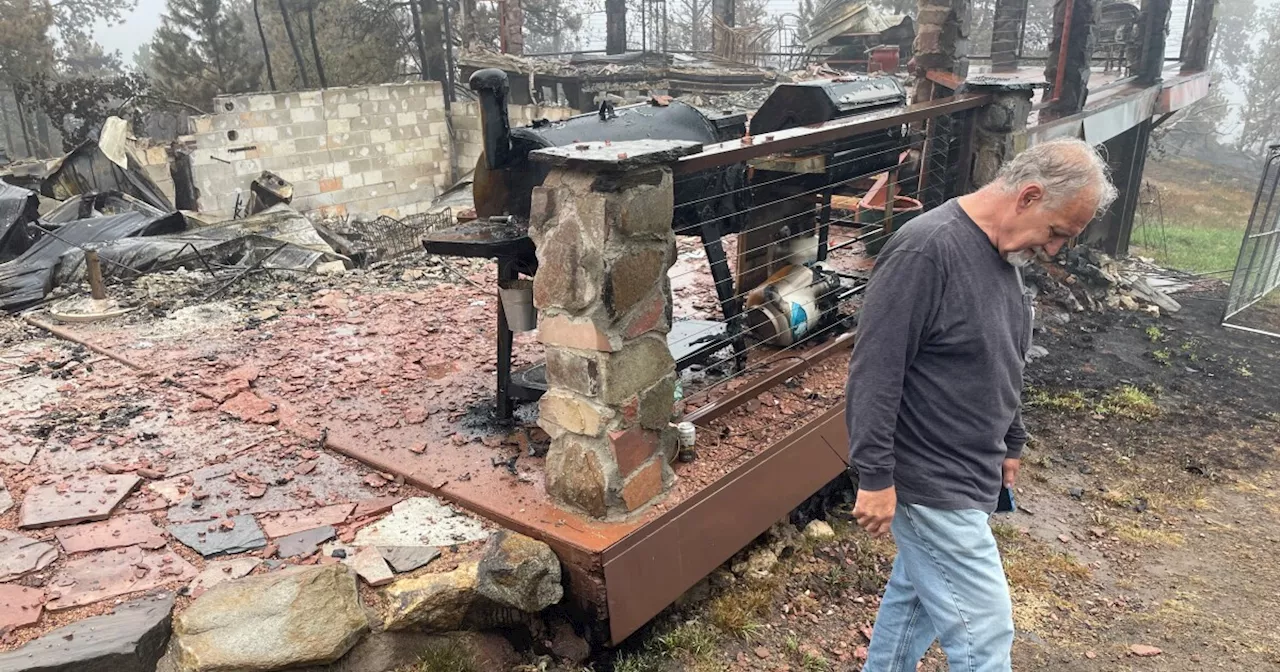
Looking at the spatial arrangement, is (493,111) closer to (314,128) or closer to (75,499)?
(75,499)

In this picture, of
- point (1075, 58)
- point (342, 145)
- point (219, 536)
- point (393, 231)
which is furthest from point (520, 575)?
point (342, 145)

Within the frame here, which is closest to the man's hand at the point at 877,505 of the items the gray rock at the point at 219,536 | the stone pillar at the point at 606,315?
the stone pillar at the point at 606,315

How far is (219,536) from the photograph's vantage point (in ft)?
10.0

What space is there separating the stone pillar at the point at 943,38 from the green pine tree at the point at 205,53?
18.9 m

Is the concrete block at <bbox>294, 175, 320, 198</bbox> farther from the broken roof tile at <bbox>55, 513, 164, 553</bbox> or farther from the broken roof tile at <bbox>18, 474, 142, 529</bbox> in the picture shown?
the broken roof tile at <bbox>55, 513, 164, 553</bbox>

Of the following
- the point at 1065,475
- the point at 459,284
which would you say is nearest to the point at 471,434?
the point at 459,284

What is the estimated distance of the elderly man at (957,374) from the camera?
2137 millimetres

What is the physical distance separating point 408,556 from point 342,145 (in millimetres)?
13245

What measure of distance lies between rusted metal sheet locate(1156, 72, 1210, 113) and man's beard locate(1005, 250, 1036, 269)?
1252cm

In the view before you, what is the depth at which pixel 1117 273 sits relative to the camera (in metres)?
10.6

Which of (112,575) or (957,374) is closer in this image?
(957,374)

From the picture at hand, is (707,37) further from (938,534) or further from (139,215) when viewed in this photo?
(938,534)

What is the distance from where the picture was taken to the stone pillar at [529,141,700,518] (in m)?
2.70

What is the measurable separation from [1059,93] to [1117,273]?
2.57 metres
